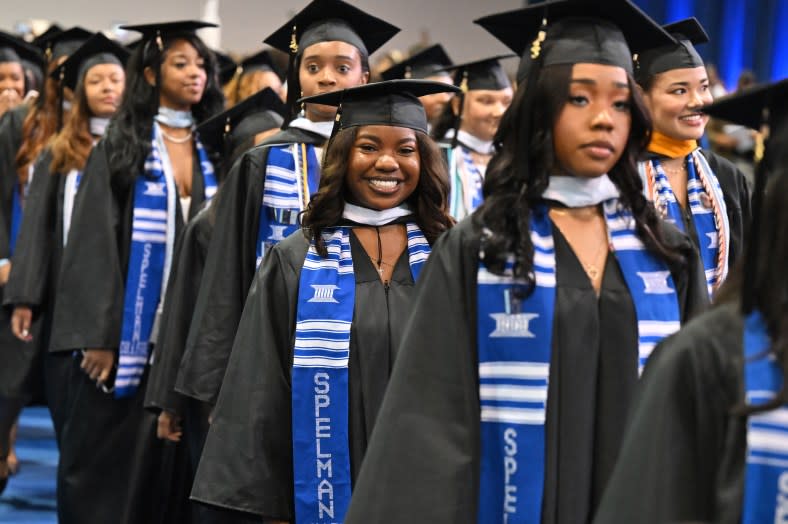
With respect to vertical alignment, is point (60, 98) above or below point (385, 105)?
above

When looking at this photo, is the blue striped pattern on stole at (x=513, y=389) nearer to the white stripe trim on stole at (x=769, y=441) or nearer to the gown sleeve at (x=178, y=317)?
the white stripe trim on stole at (x=769, y=441)

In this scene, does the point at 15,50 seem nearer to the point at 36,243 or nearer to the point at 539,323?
the point at 36,243

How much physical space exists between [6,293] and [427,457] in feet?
14.7

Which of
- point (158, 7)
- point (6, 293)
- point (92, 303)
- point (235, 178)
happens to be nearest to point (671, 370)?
point (235, 178)

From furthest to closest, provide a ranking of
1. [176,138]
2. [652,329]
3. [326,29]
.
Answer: [176,138] < [326,29] < [652,329]

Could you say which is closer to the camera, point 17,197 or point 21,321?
point 21,321

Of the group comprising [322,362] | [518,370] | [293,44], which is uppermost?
[293,44]

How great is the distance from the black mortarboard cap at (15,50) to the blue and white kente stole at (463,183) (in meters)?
3.55

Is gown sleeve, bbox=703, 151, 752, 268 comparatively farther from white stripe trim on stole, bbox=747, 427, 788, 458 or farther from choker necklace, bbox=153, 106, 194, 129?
white stripe trim on stole, bbox=747, 427, 788, 458

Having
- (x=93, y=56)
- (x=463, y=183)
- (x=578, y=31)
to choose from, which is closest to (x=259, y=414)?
(x=578, y=31)

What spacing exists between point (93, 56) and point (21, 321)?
1.43 metres

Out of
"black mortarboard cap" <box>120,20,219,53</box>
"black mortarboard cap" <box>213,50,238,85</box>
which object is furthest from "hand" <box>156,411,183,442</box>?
"black mortarboard cap" <box>213,50,238,85</box>

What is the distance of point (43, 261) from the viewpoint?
695 cm

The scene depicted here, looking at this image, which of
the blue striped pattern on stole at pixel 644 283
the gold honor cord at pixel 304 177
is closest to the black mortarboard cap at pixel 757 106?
the blue striped pattern on stole at pixel 644 283
